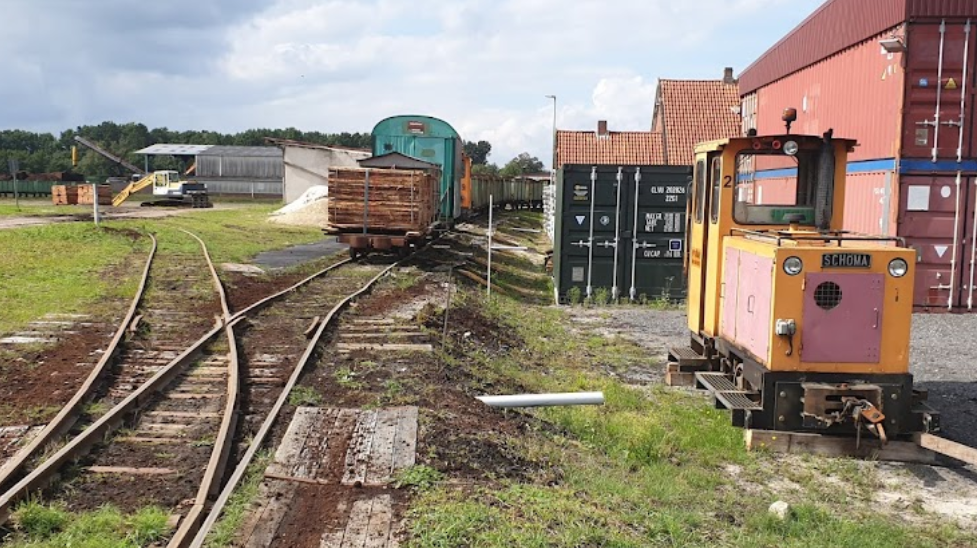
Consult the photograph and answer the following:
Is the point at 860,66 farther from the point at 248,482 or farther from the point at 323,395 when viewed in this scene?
the point at 248,482

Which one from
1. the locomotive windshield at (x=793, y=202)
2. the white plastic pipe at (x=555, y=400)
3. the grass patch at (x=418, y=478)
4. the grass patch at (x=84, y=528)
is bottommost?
the grass patch at (x=84, y=528)

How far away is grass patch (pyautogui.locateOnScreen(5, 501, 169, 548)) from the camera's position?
489 cm

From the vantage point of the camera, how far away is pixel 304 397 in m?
7.84

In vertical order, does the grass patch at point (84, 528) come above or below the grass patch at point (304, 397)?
below

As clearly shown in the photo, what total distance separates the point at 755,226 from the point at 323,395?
430 centimetres

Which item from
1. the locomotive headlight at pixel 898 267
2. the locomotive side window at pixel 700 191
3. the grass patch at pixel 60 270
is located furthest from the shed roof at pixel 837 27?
the grass patch at pixel 60 270

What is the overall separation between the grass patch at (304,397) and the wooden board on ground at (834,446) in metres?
→ 3.72

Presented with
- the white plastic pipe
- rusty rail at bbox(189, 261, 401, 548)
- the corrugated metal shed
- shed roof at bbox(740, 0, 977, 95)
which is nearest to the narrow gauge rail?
rusty rail at bbox(189, 261, 401, 548)

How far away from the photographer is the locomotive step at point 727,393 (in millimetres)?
7268

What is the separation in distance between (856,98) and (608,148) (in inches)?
770

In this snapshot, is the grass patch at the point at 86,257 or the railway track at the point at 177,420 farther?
the grass patch at the point at 86,257

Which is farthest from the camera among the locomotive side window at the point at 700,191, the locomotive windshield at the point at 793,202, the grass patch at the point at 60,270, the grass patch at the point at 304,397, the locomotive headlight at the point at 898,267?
the grass patch at the point at 60,270

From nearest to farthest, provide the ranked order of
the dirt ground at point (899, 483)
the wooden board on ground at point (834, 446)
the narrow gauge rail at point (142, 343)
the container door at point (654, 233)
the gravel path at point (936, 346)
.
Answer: the dirt ground at point (899, 483), the narrow gauge rail at point (142, 343), the wooden board on ground at point (834, 446), the gravel path at point (936, 346), the container door at point (654, 233)

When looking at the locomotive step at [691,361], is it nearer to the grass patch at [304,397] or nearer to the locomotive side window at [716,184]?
the locomotive side window at [716,184]
